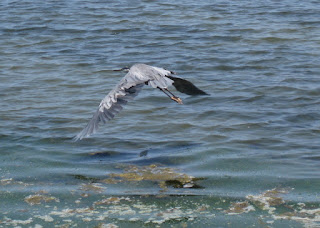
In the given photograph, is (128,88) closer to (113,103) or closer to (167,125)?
(113,103)

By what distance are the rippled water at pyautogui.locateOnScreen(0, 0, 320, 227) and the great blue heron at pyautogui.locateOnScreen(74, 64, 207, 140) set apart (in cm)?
57

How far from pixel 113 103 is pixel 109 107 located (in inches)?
4.0

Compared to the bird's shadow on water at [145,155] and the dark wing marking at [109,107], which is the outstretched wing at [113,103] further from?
the bird's shadow on water at [145,155]

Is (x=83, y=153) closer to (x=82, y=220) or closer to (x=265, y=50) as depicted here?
(x=82, y=220)

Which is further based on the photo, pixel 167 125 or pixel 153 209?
pixel 167 125

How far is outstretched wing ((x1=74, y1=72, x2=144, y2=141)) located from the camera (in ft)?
17.6

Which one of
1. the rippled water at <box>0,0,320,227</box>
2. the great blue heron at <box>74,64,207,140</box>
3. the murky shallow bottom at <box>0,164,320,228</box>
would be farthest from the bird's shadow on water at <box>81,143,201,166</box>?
the great blue heron at <box>74,64,207,140</box>

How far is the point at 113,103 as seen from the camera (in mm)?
5570

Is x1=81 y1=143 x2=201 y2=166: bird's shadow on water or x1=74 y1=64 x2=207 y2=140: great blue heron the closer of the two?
x1=74 y1=64 x2=207 y2=140: great blue heron

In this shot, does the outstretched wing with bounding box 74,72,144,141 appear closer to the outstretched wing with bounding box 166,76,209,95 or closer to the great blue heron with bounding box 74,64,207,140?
the great blue heron with bounding box 74,64,207,140

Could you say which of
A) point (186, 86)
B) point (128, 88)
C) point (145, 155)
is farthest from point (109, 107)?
point (186, 86)

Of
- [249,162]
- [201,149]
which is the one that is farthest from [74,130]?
[249,162]

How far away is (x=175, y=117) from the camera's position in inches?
299

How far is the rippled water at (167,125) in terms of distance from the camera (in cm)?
507
